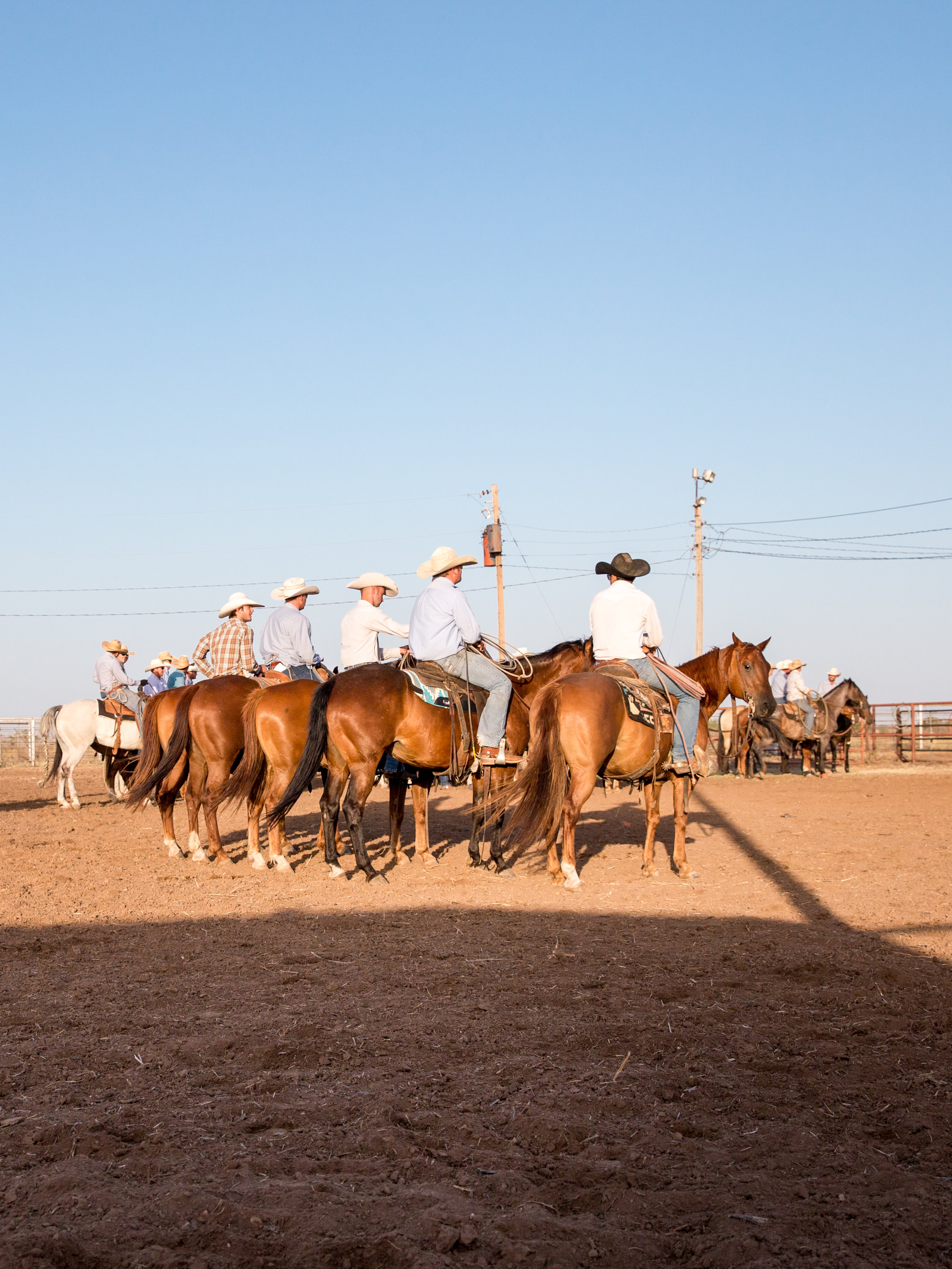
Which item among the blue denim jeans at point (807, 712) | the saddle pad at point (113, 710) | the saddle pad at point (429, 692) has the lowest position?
the blue denim jeans at point (807, 712)

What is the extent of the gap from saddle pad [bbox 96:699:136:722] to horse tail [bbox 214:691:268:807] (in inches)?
262

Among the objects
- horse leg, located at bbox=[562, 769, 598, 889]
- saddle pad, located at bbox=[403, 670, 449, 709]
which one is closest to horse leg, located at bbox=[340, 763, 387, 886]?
saddle pad, located at bbox=[403, 670, 449, 709]

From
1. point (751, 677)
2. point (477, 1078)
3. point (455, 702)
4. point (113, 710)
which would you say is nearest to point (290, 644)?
point (455, 702)

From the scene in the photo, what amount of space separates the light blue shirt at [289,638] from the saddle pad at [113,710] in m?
5.76

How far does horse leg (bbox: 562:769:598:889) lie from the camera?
8.04m

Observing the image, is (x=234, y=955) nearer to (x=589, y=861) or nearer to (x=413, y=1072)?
(x=413, y=1072)

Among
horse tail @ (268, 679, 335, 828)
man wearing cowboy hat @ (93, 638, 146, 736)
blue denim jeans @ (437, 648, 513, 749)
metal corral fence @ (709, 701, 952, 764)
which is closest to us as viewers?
horse tail @ (268, 679, 335, 828)

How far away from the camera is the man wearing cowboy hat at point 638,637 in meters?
8.72

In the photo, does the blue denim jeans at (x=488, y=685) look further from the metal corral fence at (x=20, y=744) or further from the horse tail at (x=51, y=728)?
the metal corral fence at (x=20, y=744)

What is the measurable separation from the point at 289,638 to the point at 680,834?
14.8 ft

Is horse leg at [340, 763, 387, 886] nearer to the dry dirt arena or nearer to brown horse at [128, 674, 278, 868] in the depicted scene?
the dry dirt arena

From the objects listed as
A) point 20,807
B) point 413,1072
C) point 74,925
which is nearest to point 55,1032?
point 413,1072

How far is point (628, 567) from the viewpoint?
8852 millimetres

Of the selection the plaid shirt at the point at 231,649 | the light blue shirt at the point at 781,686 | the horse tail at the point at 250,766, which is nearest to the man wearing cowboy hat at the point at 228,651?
the plaid shirt at the point at 231,649
